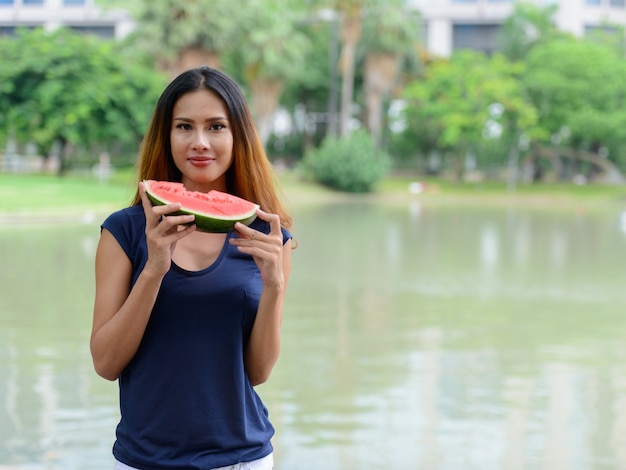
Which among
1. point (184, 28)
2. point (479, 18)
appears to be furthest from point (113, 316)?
point (479, 18)

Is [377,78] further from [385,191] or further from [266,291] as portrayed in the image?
[266,291]

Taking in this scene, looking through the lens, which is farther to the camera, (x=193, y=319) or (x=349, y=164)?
(x=349, y=164)

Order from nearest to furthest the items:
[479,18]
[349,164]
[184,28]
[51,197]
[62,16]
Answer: [51,197]
[184,28]
[349,164]
[62,16]
[479,18]

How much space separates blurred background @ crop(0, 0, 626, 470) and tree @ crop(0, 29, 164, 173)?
11 centimetres

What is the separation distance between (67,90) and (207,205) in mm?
35022

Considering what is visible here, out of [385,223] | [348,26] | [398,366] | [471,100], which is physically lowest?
[385,223]

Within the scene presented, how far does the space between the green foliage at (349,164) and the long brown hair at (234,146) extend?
137 ft

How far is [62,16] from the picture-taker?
53125 millimetres

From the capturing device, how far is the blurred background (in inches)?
241

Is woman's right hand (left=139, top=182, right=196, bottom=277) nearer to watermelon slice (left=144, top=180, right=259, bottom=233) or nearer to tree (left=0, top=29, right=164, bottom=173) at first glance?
watermelon slice (left=144, top=180, right=259, bottom=233)

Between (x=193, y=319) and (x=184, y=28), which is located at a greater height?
(x=184, y=28)

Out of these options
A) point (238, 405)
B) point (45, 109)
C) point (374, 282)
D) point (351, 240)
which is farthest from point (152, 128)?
point (45, 109)

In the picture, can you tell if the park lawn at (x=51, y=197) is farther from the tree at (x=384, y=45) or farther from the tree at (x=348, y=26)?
the tree at (x=384, y=45)

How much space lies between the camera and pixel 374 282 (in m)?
13.2
